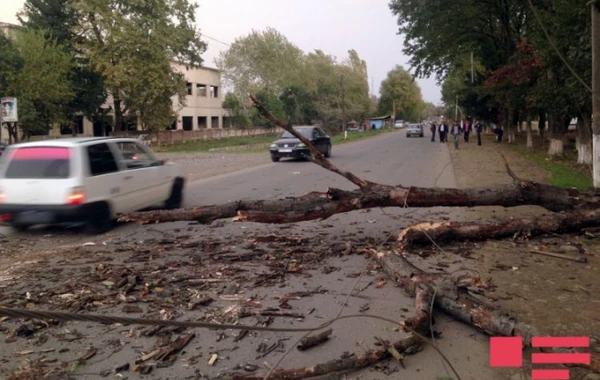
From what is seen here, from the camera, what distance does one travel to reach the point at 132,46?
38938 millimetres

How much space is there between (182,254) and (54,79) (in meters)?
34.0

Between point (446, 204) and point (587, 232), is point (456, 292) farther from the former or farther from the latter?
point (587, 232)

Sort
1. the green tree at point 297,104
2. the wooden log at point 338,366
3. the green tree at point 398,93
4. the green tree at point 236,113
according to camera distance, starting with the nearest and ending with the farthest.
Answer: the wooden log at point 338,366
the green tree at point 297,104
the green tree at point 236,113
the green tree at point 398,93

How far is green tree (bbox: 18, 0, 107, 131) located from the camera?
4128 cm

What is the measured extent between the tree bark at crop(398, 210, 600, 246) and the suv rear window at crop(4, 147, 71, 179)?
531 centimetres

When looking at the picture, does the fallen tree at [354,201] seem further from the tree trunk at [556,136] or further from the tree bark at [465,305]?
the tree trunk at [556,136]

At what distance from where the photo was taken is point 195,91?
62094 millimetres

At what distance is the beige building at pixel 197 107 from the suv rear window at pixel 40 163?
41.9 m

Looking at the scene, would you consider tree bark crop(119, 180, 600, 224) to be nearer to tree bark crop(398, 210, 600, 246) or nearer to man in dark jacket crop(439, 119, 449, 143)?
tree bark crop(398, 210, 600, 246)

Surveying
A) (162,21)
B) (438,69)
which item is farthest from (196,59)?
(438,69)

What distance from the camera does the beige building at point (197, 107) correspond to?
50275mm

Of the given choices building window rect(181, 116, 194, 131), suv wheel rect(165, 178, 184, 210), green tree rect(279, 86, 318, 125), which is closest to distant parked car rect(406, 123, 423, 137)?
green tree rect(279, 86, 318, 125)

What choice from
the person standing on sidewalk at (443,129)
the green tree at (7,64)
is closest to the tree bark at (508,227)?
the person standing on sidewalk at (443,129)

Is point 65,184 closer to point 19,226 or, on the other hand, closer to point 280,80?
point 19,226
